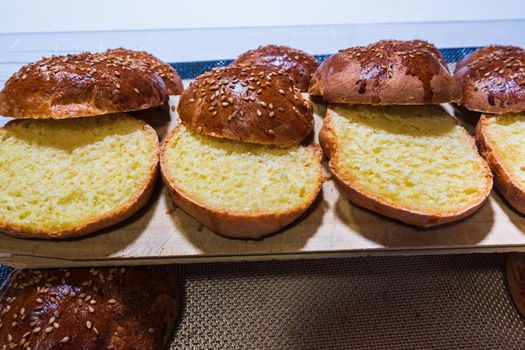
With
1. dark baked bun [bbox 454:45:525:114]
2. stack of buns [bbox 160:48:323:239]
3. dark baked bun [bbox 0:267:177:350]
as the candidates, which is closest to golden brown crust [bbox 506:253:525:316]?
dark baked bun [bbox 454:45:525:114]

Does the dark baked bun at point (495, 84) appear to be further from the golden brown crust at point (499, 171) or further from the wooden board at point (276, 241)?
the wooden board at point (276, 241)

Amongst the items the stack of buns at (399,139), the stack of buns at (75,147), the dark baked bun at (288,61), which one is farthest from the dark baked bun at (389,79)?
the stack of buns at (75,147)

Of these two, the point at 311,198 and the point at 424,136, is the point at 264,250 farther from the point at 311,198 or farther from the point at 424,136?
the point at 424,136

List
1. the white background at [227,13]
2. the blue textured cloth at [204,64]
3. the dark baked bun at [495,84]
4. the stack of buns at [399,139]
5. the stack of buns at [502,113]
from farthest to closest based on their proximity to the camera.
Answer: the white background at [227,13] → the blue textured cloth at [204,64] → the dark baked bun at [495,84] → the stack of buns at [502,113] → the stack of buns at [399,139]

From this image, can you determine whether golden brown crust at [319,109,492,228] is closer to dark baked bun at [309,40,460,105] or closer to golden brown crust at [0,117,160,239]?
dark baked bun at [309,40,460,105]

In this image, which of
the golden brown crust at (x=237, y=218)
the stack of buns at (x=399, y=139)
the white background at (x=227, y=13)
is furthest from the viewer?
the white background at (x=227, y=13)

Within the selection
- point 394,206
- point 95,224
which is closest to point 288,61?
point 394,206

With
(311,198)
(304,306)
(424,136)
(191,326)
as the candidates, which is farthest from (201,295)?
(424,136)
